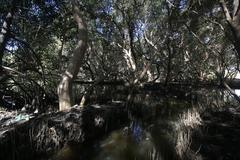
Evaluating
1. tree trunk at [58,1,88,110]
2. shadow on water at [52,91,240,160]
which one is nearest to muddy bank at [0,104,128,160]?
shadow on water at [52,91,240,160]

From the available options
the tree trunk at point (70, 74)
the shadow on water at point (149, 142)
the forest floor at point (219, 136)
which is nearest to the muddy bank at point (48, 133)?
the shadow on water at point (149, 142)

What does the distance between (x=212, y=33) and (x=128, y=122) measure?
834cm

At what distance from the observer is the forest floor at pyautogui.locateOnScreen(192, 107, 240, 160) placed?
551 centimetres

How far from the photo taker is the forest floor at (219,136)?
5.51 metres

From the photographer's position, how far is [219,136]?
21.8 ft

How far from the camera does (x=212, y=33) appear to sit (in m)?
14.5

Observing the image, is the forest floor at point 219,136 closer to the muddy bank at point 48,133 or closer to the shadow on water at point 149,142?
the shadow on water at point 149,142

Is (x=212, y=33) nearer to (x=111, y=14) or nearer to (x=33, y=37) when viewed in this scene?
(x=111, y=14)

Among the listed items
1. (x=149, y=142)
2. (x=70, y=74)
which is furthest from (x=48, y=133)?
(x=149, y=142)

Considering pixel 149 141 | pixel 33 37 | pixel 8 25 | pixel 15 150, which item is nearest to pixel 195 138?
pixel 149 141

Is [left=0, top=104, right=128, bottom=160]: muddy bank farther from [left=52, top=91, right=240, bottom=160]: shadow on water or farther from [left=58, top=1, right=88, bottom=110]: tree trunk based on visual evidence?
[left=58, top=1, right=88, bottom=110]: tree trunk

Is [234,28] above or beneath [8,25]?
beneath

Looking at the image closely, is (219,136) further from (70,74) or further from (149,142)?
(70,74)

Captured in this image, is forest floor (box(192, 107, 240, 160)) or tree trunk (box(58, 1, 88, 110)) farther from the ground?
tree trunk (box(58, 1, 88, 110))
